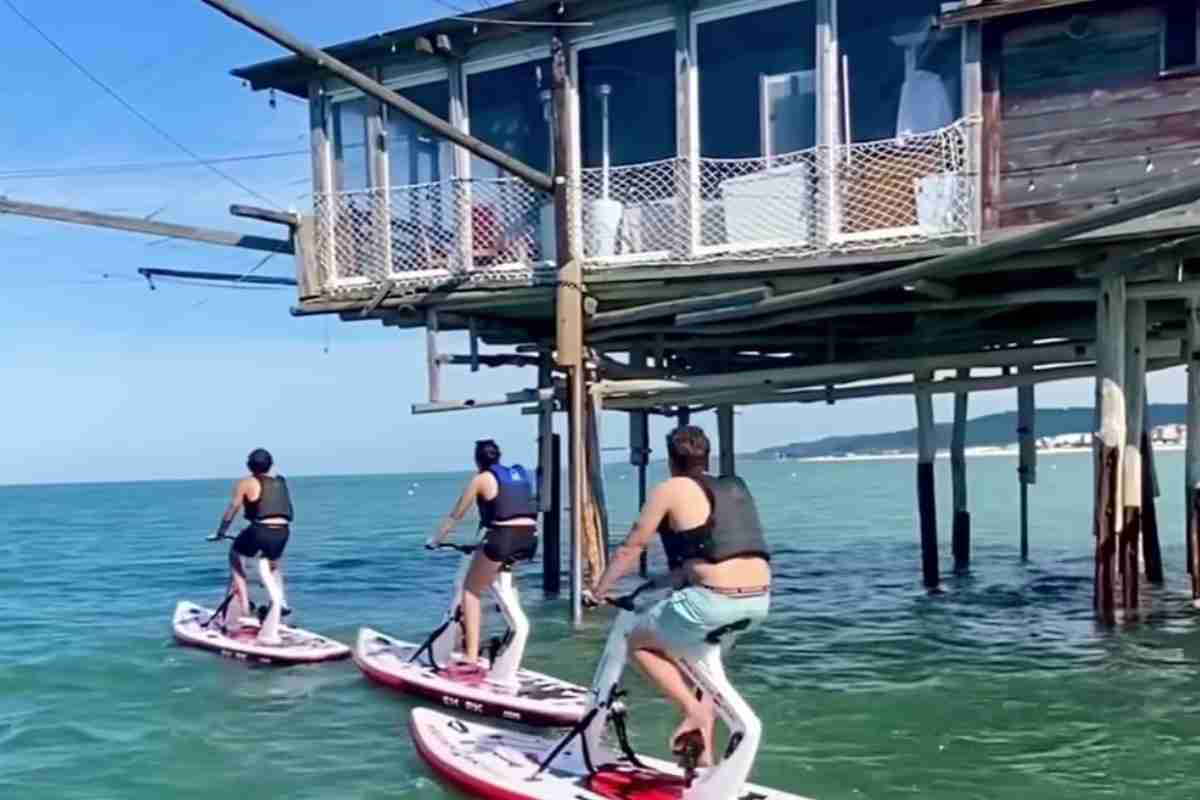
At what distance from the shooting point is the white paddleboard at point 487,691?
11.2 m

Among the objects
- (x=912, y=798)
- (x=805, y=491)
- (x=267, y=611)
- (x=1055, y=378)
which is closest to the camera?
(x=912, y=798)

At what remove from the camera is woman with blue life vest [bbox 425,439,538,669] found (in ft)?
39.4

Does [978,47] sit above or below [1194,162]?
above

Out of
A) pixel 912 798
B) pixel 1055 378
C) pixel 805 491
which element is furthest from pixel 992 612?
pixel 805 491

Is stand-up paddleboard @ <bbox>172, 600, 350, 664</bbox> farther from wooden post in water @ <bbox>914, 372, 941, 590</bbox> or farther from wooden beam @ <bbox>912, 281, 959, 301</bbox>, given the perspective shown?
Result: wooden post in water @ <bbox>914, 372, 941, 590</bbox>

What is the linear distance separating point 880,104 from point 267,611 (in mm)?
8936

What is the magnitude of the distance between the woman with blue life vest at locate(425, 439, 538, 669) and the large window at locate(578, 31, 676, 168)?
17.3 feet

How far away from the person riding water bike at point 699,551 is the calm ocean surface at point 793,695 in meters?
2.07

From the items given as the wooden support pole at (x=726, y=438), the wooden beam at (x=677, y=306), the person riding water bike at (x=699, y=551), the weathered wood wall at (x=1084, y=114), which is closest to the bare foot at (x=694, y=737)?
the person riding water bike at (x=699, y=551)

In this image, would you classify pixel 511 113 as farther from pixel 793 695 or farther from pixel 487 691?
pixel 793 695

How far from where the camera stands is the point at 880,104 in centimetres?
1466

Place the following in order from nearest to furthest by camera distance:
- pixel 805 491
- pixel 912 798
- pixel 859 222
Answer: pixel 912 798, pixel 859 222, pixel 805 491

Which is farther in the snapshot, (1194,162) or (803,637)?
(803,637)

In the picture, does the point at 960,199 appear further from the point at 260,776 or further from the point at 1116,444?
the point at 260,776
